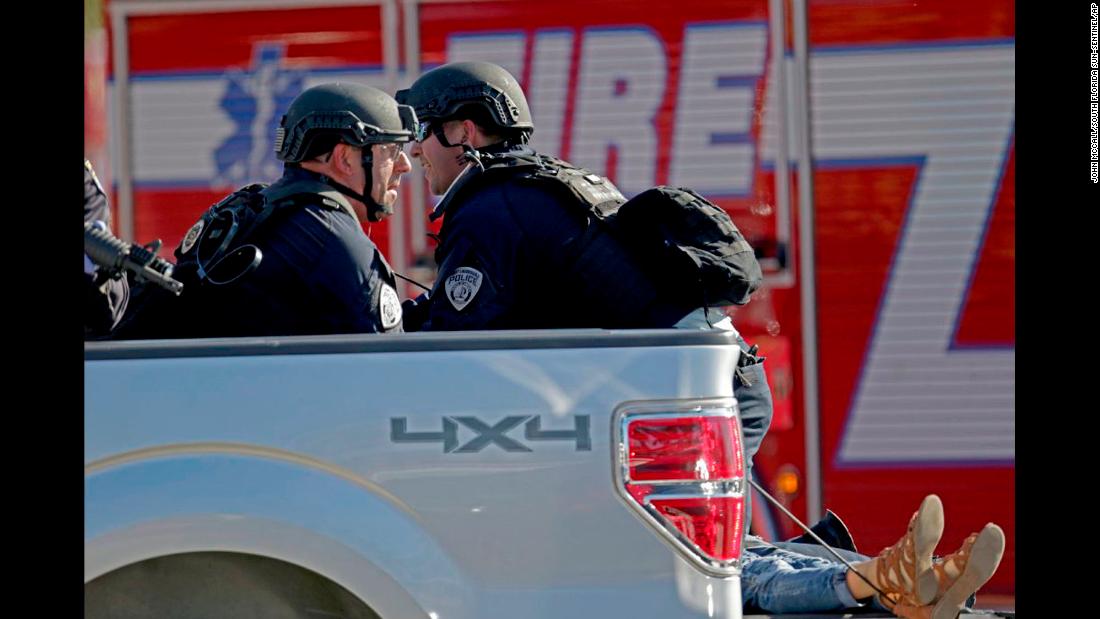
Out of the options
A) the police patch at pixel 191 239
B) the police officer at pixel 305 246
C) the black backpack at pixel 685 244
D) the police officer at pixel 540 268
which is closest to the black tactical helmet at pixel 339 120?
the police officer at pixel 305 246

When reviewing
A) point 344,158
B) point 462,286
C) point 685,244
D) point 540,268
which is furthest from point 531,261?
point 344,158

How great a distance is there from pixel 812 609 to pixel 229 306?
1.65m

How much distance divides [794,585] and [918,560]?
15.3 inches

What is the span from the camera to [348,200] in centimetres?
389

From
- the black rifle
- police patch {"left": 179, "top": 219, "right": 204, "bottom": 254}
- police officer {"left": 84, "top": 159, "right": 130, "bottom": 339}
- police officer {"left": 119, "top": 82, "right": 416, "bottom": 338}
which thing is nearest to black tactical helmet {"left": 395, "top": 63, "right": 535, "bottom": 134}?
police officer {"left": 119, "top": 82, "right": 416, "bottom": 338}

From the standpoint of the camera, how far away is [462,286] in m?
3.72

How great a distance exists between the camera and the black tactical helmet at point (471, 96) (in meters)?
4.29

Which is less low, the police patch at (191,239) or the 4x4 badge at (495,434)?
the police patch at (191,239)

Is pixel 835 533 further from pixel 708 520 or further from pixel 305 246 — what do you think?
pixel 305 246

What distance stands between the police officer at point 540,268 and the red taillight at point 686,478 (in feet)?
3.69

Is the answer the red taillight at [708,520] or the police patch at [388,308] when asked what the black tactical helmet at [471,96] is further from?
the red taillight at [708,520]

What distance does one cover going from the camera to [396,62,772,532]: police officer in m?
3.77
